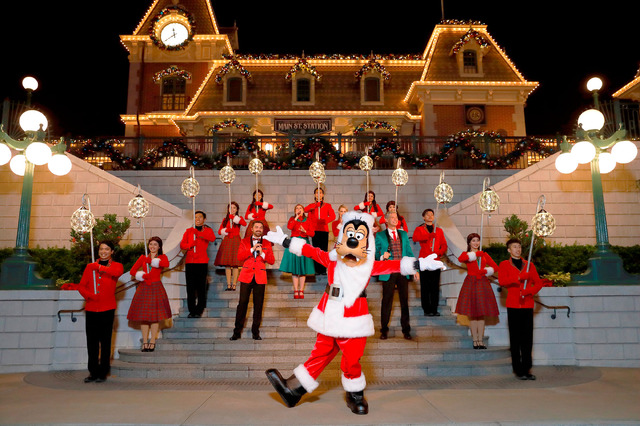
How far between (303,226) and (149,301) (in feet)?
11.2

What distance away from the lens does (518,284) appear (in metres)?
6.28

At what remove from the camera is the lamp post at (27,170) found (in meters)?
7.51

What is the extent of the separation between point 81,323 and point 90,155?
811 centimetres

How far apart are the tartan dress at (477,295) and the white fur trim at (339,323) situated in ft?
8.43

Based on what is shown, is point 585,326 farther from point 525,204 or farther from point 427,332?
point 525,204

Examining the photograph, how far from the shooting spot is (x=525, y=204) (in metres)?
11.5

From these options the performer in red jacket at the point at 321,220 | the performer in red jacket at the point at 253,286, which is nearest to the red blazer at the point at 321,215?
the performer in red jacket at the point at 321,220

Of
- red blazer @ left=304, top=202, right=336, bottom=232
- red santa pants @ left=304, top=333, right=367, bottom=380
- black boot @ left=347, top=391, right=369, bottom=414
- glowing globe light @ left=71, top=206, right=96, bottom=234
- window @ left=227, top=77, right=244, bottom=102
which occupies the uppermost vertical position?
window @ left=227, top=77, right=244, bottom=102

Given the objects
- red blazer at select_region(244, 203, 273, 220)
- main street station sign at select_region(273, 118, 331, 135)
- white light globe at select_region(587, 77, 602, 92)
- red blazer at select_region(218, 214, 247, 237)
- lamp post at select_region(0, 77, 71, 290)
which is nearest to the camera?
lamp post at select_region(0, 77, 71, 290)

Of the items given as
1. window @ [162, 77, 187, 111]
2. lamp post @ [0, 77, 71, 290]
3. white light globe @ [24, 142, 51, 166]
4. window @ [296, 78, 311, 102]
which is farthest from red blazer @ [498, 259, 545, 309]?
window @ [162, 77, 187, 111]

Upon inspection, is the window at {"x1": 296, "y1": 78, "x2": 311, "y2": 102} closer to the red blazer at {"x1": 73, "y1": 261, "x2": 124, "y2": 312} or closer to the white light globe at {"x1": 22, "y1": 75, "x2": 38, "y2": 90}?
the white light globe at {"x1": 22, "y1": 75, "x2": 38, "y2": 90}

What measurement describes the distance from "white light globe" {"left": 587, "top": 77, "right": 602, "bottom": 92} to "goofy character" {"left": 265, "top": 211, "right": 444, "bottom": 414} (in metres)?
6.07

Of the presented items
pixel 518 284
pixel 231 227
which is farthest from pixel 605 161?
pixel 231 227

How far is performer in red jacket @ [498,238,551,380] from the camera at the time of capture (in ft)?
20.2
